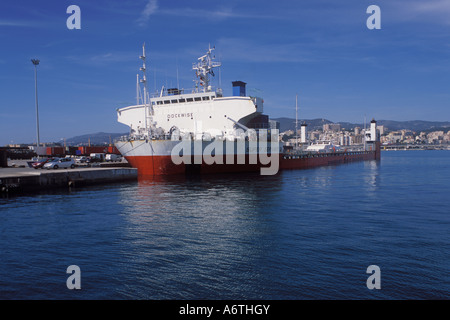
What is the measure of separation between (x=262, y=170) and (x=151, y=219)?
3260cm

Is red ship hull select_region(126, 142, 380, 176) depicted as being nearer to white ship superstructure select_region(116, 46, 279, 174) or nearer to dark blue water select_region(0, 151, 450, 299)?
white ship superstructure select_region(116, 46, 279, 174)

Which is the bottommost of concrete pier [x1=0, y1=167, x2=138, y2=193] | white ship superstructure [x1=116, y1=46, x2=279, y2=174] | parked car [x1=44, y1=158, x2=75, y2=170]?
concrete pier [x1=0, y1=167, x2=138, y2=193]

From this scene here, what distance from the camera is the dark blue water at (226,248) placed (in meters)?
10.1

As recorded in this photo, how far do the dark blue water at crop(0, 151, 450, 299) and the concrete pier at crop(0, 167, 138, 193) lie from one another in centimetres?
533

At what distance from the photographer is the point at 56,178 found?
34125 millimetres

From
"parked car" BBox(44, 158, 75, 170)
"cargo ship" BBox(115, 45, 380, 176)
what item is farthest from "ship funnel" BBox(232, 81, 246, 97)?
"parked car" BBox(44, 158, 75, 170)

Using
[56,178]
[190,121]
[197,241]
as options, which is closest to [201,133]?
[190,121]

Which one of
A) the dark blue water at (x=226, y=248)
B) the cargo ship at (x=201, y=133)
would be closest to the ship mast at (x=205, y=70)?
the cargo ship at (x=201, y=133)

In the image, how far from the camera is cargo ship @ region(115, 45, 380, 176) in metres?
42.2

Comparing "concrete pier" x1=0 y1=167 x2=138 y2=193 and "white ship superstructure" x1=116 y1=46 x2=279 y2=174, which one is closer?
"concrete pier" x1=0 y1=167 x2=138 y2=193

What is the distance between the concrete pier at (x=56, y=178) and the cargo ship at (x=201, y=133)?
13.6 feet

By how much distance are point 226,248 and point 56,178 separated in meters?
26.5

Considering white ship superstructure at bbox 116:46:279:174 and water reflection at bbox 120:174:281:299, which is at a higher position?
white ship superstructure at bbox 116:46:279:174
